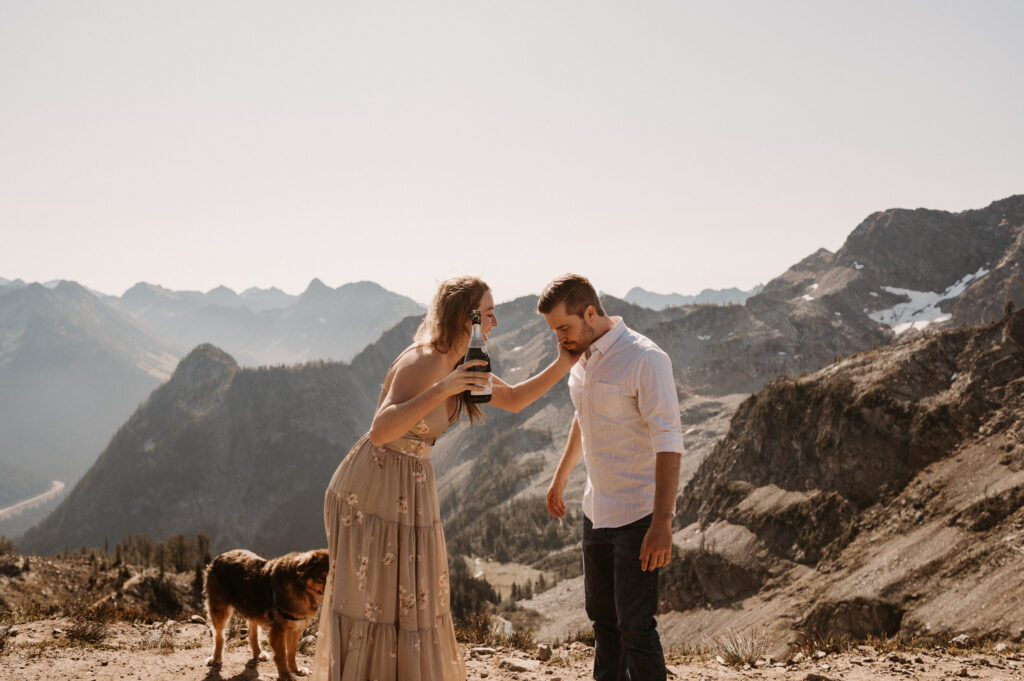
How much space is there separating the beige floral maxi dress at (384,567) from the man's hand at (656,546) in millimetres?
1637

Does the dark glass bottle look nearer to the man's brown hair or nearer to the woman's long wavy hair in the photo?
the woman's long wavy hair

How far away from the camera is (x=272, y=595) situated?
7570 millimetres

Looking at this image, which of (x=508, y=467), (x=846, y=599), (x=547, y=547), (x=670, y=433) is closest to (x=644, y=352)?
(x=670, y=433)

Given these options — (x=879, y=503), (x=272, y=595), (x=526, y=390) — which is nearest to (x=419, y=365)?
(x=526, y=390)

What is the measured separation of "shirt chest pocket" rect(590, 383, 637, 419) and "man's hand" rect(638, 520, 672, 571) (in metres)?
0.82

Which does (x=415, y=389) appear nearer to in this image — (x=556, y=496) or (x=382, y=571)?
(x=382, y=571)

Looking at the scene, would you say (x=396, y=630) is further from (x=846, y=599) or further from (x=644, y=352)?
(x=846, y=599)

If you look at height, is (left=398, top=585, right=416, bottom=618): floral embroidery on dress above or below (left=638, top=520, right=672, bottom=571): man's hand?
below

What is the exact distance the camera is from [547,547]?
407 feet

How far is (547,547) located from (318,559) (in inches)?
4856

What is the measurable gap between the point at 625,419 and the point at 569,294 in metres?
1.03

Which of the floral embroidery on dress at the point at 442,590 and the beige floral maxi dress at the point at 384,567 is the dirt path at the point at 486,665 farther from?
the beige floral maxi dress at the point at 384,567

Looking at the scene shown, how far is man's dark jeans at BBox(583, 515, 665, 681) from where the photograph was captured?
4473 millimetres

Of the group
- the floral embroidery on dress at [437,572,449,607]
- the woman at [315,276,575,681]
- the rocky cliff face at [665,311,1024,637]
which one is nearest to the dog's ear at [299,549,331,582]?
the woman at [315,276,575,681]
